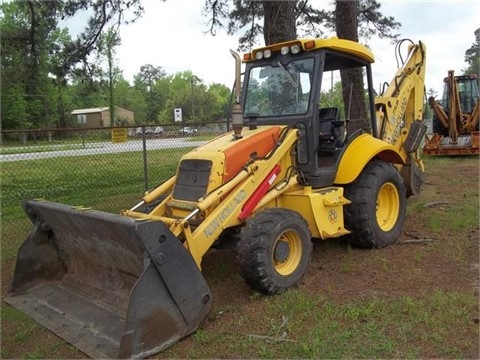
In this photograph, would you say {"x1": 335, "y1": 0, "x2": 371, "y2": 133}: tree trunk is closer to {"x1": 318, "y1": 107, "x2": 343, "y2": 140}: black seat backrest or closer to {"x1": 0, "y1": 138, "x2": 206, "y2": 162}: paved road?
{"x1": 318, "y1": 107, "x2": 343, "y2": 140}: black seat backrest

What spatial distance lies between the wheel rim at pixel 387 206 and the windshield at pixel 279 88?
1634 mm

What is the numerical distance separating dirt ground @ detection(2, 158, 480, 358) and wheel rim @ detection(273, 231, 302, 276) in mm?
261

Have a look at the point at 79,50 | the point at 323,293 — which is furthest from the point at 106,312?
the point at 79,50

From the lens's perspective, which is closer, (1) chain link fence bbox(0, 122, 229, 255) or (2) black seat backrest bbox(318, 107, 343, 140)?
(2) black seat backrest bbox(318, 107, 343, 140)

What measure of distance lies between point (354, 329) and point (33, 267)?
10.8 ft

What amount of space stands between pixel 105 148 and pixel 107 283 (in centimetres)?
574

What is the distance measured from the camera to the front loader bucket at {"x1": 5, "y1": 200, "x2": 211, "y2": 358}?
3.63 metres

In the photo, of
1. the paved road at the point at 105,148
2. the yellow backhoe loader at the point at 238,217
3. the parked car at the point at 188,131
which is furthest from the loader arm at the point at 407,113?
the parked car at the point at 188,131

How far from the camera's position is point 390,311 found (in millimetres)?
4102

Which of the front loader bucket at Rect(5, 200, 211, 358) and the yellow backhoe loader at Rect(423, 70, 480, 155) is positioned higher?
the yellow backhoe loader at Rect(423, 70, 480, 155)

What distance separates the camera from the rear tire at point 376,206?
18.4 ft

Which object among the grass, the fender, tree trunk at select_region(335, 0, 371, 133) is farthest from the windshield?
the grass

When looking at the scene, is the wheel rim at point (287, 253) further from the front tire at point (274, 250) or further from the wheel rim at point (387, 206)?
the wheel rim at point (387, 206)

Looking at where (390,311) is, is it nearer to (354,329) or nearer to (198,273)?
(354,329)
